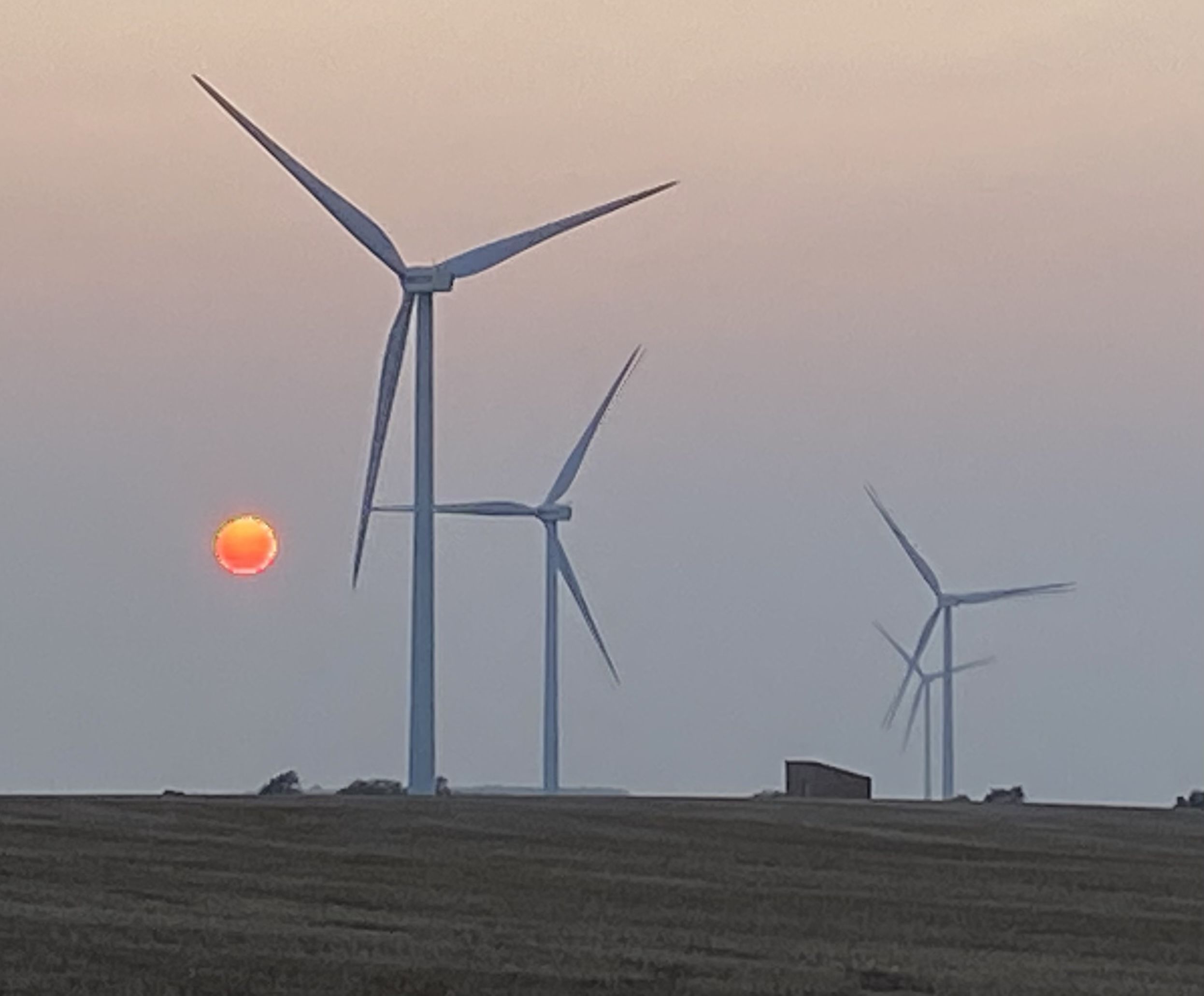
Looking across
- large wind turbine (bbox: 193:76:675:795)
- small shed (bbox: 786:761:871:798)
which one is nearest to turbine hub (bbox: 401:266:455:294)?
large wind turbine (bbox: 193:76:675:795)

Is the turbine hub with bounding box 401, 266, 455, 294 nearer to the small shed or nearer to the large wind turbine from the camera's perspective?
the large wind turbine

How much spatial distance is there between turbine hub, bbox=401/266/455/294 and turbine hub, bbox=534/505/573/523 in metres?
20.8

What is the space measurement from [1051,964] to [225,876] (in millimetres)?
13190

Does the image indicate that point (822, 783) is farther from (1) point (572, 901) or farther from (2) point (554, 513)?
(1) point (572, 901)

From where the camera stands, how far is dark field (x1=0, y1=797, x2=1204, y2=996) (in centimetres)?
3331

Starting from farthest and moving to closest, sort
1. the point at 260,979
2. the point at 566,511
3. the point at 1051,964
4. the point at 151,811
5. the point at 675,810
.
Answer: the point at 566,511
the point at 675,810
the point at 151,811
the point at 1051,964
the point at 260,979

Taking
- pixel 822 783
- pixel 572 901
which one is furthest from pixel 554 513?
pixel 572 901

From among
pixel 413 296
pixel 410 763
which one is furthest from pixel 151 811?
pixel 413 296

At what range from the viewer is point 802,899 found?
150 ft

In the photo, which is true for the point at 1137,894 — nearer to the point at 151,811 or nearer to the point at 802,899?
the point at 802,899

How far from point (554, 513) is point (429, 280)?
21.1 m

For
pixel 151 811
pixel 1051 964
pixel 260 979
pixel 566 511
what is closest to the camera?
pixel 260 979

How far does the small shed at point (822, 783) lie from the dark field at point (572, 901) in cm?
2658

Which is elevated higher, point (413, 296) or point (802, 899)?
point (413, 296)
